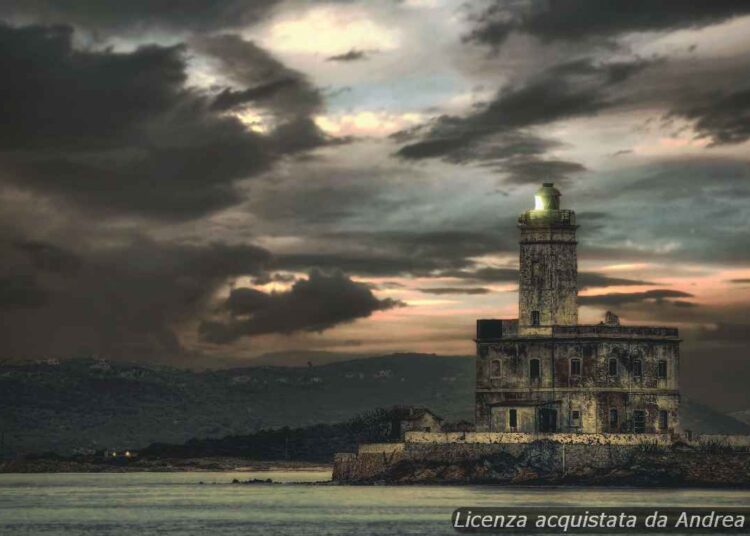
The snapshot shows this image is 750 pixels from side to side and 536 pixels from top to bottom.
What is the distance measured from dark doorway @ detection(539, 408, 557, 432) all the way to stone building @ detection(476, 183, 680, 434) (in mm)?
59

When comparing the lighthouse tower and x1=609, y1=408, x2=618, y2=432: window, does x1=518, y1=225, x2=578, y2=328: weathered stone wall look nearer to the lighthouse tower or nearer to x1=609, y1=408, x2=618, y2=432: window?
the lighthouse tower

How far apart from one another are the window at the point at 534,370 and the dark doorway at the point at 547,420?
2343 millimetres

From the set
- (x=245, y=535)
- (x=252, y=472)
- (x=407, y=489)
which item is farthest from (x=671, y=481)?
(x=252, y=472)

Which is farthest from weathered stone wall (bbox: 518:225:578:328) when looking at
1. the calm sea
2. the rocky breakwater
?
the calm sea

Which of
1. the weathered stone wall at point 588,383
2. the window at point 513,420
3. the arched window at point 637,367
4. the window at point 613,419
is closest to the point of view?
the window at point 513,420

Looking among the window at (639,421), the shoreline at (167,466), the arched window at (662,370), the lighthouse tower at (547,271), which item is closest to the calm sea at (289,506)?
the window at (639,421)

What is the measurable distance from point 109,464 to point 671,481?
97724mm

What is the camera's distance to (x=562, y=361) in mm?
109250

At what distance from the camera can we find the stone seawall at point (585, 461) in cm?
10512

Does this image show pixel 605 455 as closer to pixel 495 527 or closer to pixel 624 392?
pixel 624 392

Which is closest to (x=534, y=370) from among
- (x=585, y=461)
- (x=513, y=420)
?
(x=513, y=420)

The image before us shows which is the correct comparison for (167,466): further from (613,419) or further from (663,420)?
(663,420)

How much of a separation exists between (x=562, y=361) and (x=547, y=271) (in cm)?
549

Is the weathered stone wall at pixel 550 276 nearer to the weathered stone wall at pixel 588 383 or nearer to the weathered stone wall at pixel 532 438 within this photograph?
the weathered stone wall at pixel 588 383
